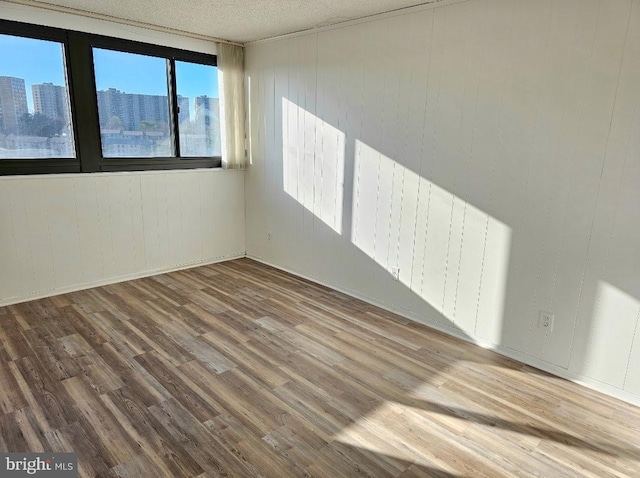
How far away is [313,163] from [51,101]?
2433mm

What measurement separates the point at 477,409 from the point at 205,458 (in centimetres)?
151

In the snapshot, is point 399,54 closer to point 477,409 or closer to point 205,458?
point 477,409

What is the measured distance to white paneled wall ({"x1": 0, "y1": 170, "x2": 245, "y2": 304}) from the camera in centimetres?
366

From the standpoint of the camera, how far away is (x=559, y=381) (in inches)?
106

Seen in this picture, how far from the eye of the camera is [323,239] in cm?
428

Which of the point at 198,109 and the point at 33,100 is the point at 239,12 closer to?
the point at 198,109

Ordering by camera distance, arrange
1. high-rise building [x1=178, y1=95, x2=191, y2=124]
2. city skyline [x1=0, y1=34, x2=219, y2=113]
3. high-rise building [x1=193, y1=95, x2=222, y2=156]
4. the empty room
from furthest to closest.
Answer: high-rise building [x1=193, y1=95, x2=222, y2=156], high-rise building [x1=178, y1=95, x2=191, y2=124], city skyline [x1=0, y1=34, x2=219, y2=113], the empty room

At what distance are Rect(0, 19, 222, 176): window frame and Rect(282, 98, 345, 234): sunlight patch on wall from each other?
55.8 inches

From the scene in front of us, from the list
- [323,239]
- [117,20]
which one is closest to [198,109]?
[117,20]

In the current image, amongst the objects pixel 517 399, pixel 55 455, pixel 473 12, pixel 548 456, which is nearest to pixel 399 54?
pixel 473 12

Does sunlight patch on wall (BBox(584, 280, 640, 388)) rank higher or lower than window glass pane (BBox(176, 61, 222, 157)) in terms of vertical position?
lower
